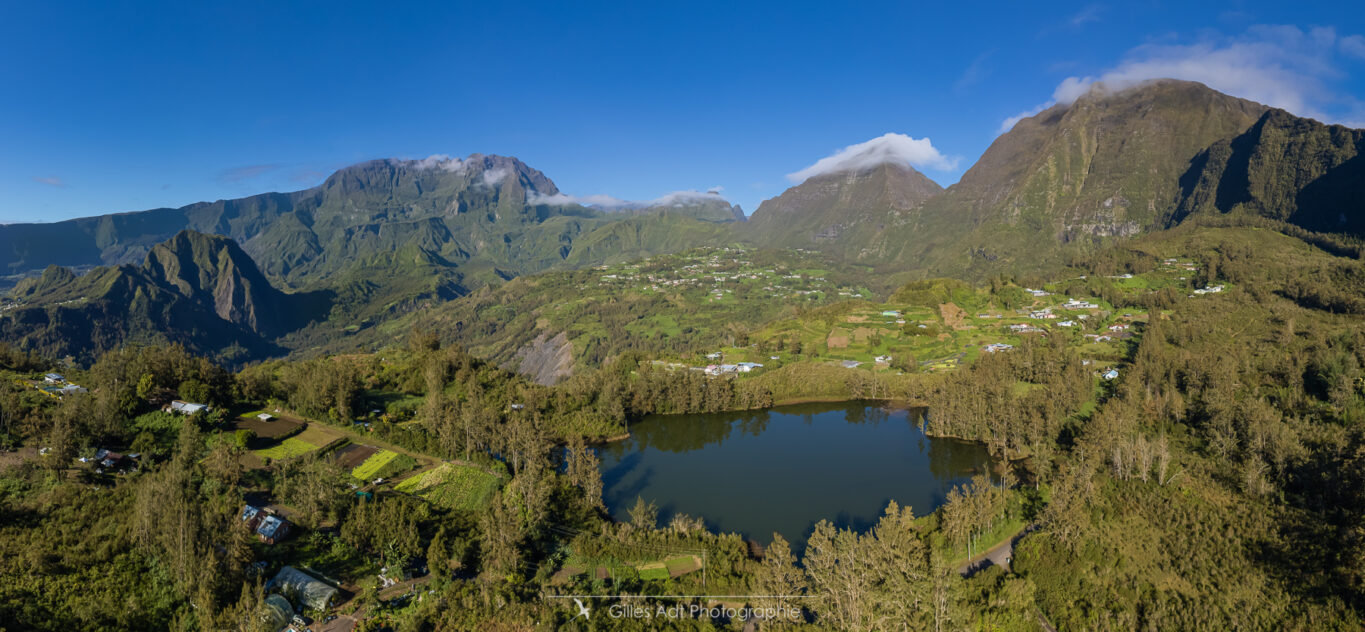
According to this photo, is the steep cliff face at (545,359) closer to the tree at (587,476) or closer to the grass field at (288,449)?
the grass field at (288,449)

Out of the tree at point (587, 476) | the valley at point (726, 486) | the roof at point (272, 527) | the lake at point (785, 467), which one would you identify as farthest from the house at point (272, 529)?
the lake at point (785, 467)

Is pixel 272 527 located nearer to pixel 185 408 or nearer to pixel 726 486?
pixel 185 408

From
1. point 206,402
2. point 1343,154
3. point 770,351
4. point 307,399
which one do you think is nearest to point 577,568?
point 307,399

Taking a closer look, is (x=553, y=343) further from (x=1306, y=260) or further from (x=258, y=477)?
(x=1306, y=260)

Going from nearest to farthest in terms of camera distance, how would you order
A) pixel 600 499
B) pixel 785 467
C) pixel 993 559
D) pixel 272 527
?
pixel 272 527
pixel 993 559
pixel 600 499
pixel 785 467

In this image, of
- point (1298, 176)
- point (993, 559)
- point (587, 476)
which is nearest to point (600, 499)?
point (587, 476)

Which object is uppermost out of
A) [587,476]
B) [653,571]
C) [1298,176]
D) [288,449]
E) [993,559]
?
[1298,176]

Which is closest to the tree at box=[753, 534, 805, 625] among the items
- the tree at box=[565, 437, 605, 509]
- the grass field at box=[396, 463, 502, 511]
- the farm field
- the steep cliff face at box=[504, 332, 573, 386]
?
the tree at box=[565, 437, 605, 509]

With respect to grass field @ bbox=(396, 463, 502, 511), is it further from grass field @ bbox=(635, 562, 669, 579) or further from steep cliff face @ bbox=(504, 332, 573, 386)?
steep cliff face @ bbox=(504, 332, 573, 386)
